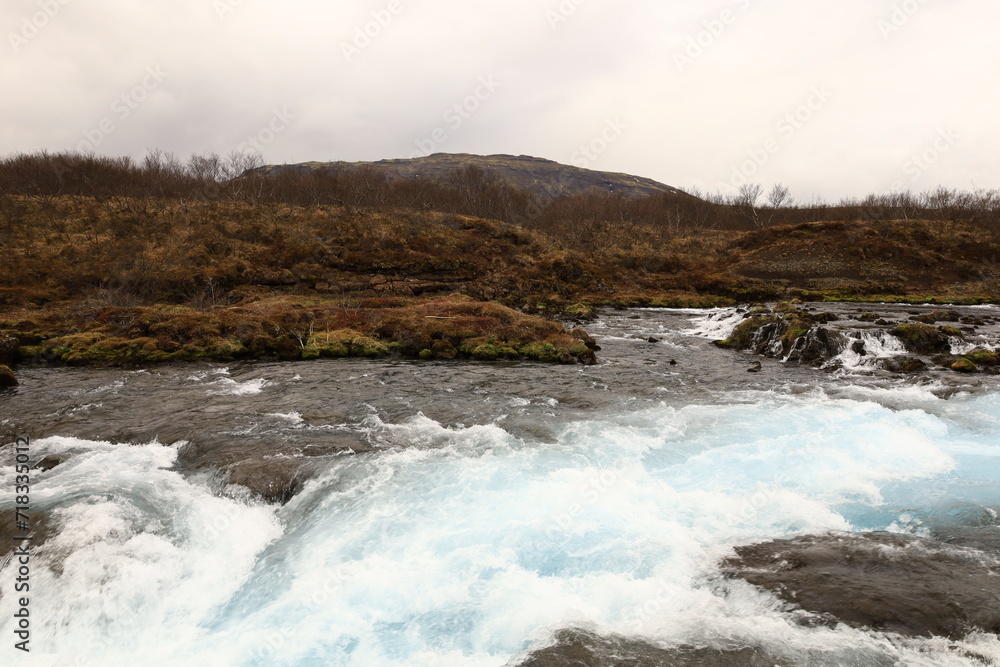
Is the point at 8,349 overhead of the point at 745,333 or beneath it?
beneath

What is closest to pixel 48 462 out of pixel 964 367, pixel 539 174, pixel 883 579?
pixel 883 579

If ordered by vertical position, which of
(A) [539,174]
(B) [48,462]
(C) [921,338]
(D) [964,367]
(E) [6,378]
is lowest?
(B) [48,462]

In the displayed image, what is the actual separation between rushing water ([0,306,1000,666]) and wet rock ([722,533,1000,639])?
0.26 meters

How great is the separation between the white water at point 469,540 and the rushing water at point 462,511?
0.04m

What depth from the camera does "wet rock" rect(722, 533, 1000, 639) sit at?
5.23 metres

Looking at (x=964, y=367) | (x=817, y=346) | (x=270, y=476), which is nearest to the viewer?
(x=270, y=476)

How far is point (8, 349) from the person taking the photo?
19.0 m

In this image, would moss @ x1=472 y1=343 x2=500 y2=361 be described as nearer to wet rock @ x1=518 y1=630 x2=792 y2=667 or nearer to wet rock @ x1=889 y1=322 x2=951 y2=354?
wet rock @ x1=518 y1=630 x2=792 y2=667

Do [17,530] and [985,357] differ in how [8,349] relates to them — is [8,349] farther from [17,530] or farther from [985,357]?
[985,357]

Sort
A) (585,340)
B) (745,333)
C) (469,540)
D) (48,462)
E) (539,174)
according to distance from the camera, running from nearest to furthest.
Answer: (469,540), (48,462), (585,340), (745,333), (539,174)

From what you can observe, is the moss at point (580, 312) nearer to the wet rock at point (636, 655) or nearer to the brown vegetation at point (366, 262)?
the brown vegetation at point (366, 262)

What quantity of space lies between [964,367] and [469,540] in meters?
19.0

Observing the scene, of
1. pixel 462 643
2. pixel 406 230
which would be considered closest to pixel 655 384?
pixel 462 643

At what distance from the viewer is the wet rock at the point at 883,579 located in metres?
5.23
